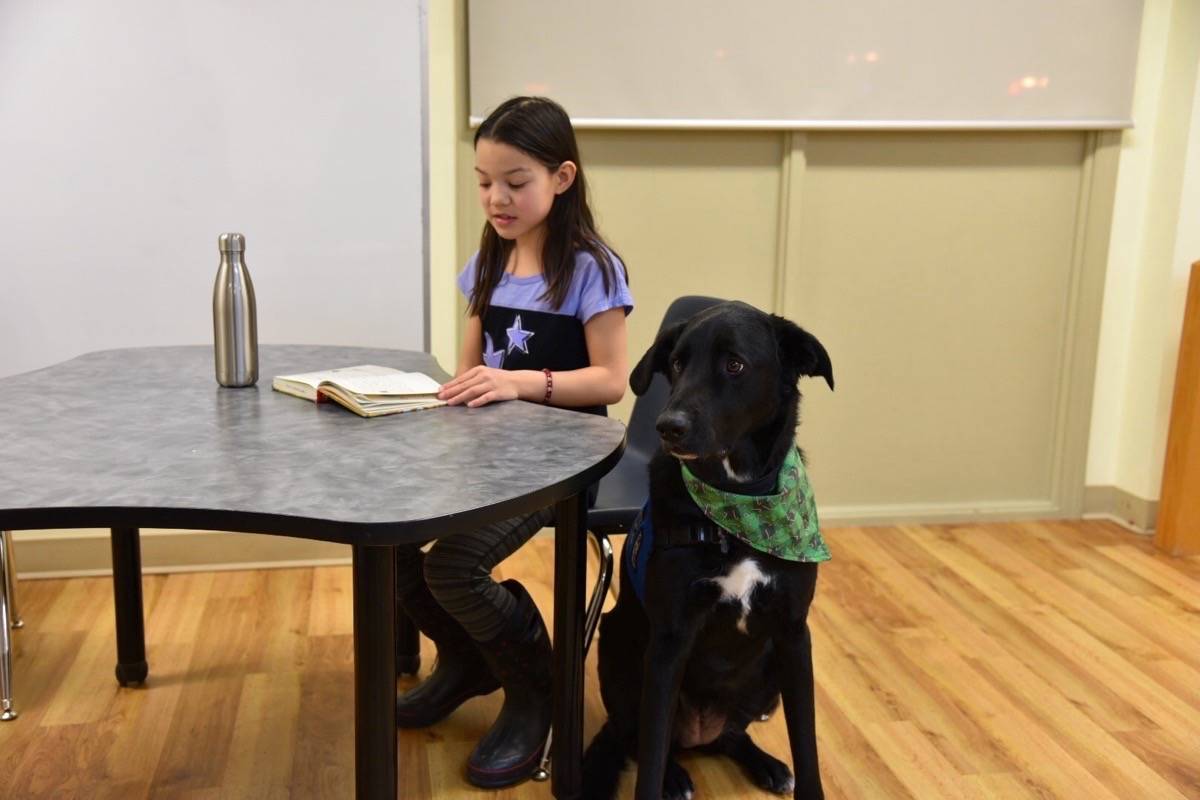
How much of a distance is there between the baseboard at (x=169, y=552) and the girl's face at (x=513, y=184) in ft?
4.23

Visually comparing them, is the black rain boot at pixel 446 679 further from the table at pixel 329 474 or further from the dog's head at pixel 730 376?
the dog's head at pixel 730 376

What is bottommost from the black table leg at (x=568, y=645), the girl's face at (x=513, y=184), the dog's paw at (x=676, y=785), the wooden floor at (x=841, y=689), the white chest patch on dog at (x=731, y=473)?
the wooden floor at (x=841, y=689)

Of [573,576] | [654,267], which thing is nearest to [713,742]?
[573,576]

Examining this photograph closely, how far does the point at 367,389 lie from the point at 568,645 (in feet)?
1.70

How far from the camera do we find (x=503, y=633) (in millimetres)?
1936

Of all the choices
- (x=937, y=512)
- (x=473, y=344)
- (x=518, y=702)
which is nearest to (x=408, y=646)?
(x=518, y=702)

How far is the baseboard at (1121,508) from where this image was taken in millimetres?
3406

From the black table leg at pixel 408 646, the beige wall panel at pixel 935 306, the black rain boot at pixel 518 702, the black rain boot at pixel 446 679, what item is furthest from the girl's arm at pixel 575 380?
the beige wall panel at pixel 935 306

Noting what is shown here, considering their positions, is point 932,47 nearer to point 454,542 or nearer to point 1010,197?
point 1010,197

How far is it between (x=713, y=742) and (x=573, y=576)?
559 millimetres

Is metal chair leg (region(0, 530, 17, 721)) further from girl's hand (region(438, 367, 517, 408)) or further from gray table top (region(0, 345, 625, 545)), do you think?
girl's hand (region(438, 367, 517, 408))

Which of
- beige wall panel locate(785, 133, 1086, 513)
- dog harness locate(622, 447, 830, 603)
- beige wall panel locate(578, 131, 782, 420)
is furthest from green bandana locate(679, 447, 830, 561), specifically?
beige wall panel locate(785, 133, 1086, 513)

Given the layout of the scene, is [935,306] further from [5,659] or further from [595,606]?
[5,659]

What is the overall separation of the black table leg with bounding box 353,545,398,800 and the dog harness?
17.8 inches
